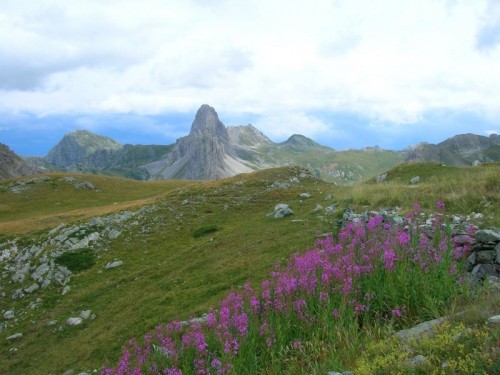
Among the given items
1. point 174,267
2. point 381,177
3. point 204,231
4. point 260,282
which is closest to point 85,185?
point 204,231

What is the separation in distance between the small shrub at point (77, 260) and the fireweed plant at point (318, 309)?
72.8 feet

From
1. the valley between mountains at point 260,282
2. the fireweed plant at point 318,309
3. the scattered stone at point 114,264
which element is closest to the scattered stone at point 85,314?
the valley between mountains at point 260,282

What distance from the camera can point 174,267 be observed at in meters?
24.7

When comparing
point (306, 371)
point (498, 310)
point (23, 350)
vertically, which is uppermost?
point (498, 310)

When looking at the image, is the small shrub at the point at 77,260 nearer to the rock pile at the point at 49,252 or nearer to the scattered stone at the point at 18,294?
the rock pile at the point at 49,252

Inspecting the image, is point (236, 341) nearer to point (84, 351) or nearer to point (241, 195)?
point (84, 351)

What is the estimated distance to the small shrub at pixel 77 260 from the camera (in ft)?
94.6

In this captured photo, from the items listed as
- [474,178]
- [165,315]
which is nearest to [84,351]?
[165,315]

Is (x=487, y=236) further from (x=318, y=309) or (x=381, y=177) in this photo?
(x=381, y=177)

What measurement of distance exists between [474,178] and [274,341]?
53.6 feet

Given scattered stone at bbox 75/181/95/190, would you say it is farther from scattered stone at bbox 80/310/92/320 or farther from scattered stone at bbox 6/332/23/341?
scattered stone at bbox 80/310/92/320

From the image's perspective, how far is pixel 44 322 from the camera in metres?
21.4

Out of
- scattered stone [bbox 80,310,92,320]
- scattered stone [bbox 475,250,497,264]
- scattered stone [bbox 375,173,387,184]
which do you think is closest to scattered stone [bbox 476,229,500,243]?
scattered stone [bbox 475,250,497,264]

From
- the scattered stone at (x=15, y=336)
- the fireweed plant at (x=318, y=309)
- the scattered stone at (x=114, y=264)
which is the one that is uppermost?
the fireweed plant at (x=318, y=309)
